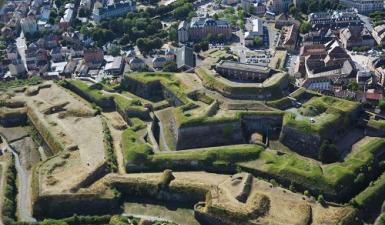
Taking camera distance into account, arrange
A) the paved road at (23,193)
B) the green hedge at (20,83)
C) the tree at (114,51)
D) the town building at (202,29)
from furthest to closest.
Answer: the town building at (202,29)
the tree at (114,51)
the green hedge at (20,83)
the paved road at (23,193)

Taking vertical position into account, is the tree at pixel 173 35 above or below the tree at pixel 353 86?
above

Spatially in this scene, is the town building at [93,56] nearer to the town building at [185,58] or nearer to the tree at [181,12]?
the town building at [185,58]

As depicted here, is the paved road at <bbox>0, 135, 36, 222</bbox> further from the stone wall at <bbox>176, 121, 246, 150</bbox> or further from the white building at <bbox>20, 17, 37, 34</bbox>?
the white building at <bbox>20, 17, 37, 34</bbox>

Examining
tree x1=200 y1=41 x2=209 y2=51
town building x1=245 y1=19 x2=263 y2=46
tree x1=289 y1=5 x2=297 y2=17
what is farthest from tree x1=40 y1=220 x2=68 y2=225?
tree x1=289 y1=5 x2=297 y2=17

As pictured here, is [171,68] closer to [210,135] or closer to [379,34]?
[210,135]

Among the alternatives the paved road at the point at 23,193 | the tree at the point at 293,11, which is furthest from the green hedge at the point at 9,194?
the tree at the point at 293,11

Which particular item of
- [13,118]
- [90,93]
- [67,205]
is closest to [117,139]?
[90,93]
